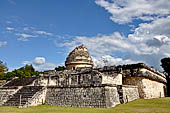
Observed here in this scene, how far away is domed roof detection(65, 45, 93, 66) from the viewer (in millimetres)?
27375

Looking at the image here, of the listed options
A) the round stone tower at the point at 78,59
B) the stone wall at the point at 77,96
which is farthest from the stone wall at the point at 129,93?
the round stone tower at the point at 78,59

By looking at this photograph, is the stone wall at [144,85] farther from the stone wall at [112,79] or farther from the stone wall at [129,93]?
the stone wall at [112,79]

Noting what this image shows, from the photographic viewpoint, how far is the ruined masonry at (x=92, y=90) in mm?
15094

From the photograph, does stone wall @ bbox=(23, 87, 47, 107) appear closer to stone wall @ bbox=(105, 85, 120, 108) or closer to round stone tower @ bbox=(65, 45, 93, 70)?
stone wall @ bbox=(105, 85, 120, 108)

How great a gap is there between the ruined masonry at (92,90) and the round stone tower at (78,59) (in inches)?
169

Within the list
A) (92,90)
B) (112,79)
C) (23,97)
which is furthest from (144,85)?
(23,97)

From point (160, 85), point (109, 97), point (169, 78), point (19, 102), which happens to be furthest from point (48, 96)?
point (169, 78)

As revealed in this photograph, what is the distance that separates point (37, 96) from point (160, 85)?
1557cm

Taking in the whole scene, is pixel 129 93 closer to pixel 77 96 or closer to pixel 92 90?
pixel 92 90

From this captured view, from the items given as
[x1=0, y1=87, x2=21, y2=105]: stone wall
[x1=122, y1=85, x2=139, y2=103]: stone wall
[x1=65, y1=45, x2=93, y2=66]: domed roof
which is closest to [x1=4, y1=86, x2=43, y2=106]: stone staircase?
[x1=0, y1=87, x2=21, y2=105]: stone wall

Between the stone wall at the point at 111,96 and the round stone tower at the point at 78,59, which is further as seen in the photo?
the round stone tower at the point at 78,59

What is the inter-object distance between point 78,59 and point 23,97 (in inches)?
453

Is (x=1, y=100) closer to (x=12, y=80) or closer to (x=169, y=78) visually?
(x=12, y=80)

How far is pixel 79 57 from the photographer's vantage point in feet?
90.0
